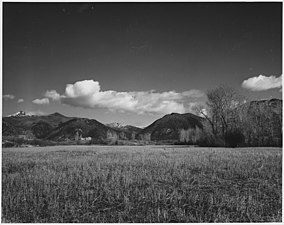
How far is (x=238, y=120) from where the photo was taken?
28.2ft

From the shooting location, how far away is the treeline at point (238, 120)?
573 centimetres

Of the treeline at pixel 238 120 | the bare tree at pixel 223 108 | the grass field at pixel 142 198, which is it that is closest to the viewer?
the grass field at pixel 142 198

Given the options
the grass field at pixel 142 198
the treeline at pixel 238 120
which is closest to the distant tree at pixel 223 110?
the treeline at pixel 238 120

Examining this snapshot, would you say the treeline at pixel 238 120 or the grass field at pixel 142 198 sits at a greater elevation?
the treeline at pixel 238 120

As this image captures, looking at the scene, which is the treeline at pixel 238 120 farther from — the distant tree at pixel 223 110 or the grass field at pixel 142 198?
the grass field at pixel 142 198

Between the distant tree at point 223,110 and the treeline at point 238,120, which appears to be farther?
the treeline at point 238,120

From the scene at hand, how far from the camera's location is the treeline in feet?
18.8

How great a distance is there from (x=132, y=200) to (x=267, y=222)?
145 centimetres

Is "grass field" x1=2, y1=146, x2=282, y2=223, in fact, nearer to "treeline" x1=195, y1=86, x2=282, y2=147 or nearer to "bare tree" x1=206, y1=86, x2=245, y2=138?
"bare tree" x1=206, y1=86, x2=245, y2=138

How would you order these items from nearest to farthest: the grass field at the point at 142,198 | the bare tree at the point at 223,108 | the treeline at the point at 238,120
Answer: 1. the grass field at the point at 142,198
2. the bare tree at the point at 223,108
3. the treeline at the point at 238,120

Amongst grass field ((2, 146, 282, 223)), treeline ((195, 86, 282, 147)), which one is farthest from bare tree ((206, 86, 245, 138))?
grass field ((2, 146, 282, 223))

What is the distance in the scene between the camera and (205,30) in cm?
452

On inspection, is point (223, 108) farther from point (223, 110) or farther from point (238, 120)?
point (238, 120)

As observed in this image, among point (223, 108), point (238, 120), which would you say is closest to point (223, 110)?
point (223, 108)
